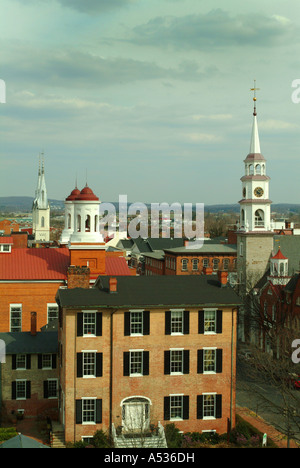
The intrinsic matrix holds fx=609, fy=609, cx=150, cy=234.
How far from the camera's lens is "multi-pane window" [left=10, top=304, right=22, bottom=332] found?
182ft

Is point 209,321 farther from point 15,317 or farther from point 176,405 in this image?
point 15,317

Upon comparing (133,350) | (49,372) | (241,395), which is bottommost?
(241,395)

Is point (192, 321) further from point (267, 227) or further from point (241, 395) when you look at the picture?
point (267, 227)

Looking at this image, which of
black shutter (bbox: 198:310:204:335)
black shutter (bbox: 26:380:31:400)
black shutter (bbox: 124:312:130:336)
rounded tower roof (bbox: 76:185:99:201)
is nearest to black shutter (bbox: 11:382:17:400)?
black shutter (bbox: 26:380:31:400)

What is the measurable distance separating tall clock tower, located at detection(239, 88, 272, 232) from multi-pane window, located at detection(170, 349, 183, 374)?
1596 inches

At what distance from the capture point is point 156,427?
35.7m

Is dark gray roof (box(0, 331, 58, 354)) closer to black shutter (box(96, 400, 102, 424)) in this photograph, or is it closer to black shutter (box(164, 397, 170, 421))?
black shutter (box(96, 400, 102, 424))

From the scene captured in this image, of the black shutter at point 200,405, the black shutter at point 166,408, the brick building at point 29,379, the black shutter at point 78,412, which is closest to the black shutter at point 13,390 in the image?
the brick building at point 29,379

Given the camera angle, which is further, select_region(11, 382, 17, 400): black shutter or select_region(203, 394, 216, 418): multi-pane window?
select_region(11, 382, 17, 400): black shutter

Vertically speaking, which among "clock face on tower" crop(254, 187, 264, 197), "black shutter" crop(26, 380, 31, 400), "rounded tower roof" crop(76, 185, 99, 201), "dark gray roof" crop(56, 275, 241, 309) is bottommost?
"black shutter" crop(26, 380, 31, 400)

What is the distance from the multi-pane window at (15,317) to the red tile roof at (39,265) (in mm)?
2558

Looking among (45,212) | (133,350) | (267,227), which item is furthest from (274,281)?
(45,212)
